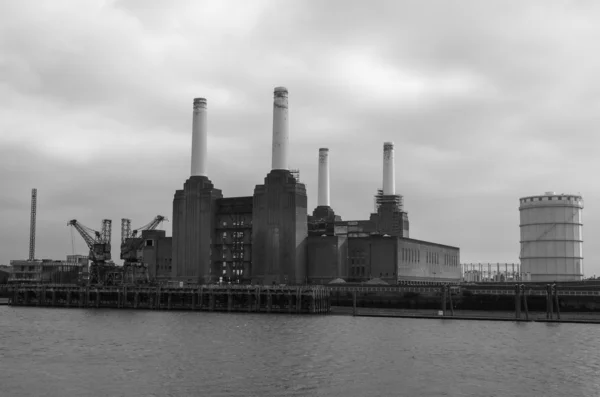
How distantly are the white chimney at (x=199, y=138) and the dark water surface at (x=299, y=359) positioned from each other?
49.0 meters

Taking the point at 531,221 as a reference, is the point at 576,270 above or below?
below

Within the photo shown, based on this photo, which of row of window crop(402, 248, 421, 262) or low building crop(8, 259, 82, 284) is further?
low building crop(8, 259, 82, 284)

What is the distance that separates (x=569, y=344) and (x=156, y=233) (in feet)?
313

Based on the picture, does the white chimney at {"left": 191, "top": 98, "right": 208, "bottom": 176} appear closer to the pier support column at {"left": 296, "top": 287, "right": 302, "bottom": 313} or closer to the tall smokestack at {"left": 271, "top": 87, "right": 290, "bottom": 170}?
the tall smokestack at {"left": 271, "top": 87, "right": 290, "bottom": 170}

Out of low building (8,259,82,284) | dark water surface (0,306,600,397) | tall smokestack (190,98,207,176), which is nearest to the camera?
dark water surface (0,306,600,397)

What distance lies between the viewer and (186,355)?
53.4 metres

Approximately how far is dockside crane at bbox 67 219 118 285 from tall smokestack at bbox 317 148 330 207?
4469 centimetres

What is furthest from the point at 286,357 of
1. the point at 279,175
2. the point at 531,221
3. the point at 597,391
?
the point at 531,221

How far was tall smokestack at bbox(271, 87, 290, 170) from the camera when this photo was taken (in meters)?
116

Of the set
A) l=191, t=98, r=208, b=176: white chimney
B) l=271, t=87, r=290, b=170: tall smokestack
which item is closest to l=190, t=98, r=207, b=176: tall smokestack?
l=191, t=98, r=208, b=176: white chimney

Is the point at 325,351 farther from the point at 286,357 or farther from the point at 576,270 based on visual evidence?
the point at 576,270

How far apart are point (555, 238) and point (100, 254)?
78.8 m

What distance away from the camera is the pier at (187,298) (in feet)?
321

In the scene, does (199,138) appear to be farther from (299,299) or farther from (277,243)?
(299,299)
